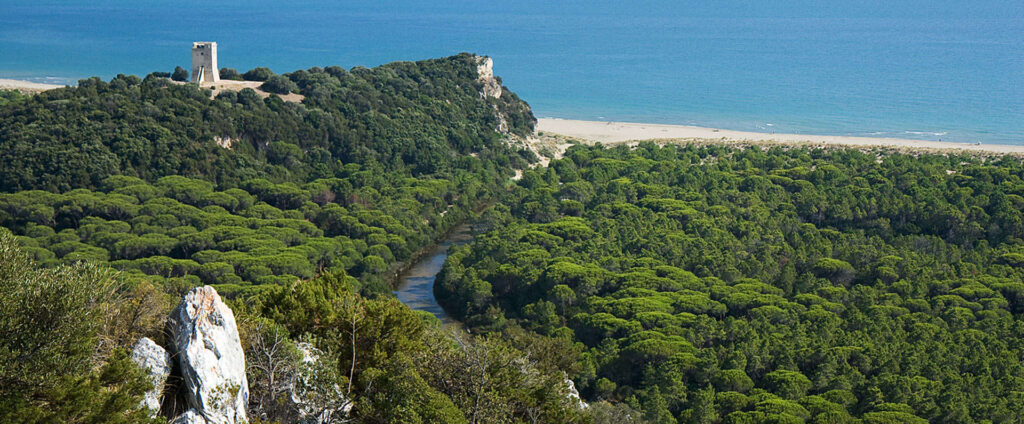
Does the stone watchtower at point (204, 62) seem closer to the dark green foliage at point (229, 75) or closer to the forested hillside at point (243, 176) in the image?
the forested hillside at point (243, 176)

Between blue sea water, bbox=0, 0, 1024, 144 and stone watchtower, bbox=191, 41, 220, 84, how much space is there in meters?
38.1

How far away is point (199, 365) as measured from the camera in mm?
12500

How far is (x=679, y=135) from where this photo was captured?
70.4 metres

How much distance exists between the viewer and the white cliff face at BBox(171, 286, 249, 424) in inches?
489

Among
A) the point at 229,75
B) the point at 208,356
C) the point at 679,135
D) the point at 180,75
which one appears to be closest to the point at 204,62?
the point at 180,75

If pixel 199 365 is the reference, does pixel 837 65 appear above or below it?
above

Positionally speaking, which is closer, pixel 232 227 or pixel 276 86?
pixel 232 227

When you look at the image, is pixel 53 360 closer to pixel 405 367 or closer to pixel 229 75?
pixel 405 367

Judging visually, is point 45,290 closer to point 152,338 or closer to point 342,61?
point 152,338

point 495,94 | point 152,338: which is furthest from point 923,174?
point 152,338

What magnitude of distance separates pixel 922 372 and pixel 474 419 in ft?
52.2

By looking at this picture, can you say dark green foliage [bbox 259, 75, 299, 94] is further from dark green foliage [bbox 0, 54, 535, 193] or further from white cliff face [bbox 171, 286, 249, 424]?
white cliff face [bbox 171, 286, 249, 424]

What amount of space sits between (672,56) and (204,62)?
89901 mm

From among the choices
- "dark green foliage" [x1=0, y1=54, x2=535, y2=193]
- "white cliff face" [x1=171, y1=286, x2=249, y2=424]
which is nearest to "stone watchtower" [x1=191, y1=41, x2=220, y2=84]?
"dark green foliage" [x1=0, y1=54, x2=535, y2=193]
